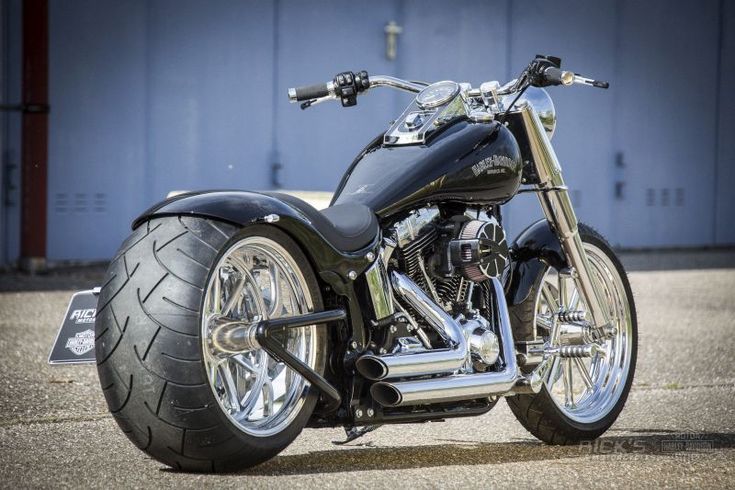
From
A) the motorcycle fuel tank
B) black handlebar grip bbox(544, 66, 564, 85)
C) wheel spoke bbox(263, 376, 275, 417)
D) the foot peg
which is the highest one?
black handlebar grip bbox(544, 66, 564, 85)

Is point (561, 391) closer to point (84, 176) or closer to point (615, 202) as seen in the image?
point (84, 176)

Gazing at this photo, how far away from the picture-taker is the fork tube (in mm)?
5125

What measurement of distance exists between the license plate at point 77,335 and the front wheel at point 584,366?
5.29 ft

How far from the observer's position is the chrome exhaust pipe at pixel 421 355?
4.21 m

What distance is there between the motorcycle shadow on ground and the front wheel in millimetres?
89

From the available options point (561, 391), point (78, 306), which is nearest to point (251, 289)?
point (78, 306)

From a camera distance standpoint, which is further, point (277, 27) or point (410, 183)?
point (277, 27)

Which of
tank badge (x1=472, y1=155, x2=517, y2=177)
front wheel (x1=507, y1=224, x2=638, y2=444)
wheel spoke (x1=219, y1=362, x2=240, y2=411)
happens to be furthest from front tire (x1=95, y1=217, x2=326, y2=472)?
front wheel (x1=507, y1=224, x2=638, y2=444)

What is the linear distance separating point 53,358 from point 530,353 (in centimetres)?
176

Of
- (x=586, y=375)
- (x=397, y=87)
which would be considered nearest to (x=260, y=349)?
(x=397, y=87)

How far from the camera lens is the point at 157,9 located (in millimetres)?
12414

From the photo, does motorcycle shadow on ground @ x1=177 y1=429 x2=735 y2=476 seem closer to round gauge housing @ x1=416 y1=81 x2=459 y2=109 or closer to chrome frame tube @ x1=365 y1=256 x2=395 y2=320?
chrome frame tube @ x1=365 y1=256 x2=395 y2=320

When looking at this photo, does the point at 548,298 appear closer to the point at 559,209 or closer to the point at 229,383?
the point at 559,209

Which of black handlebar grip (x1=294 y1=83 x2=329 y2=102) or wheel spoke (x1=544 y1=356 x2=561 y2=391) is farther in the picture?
wheel spoke (x1=544 y1=356 x2=561 y2=391)
